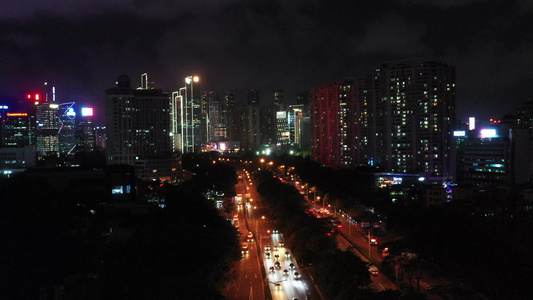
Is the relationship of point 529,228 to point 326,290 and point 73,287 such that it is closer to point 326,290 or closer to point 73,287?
point 326,290

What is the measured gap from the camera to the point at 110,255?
6.51 m

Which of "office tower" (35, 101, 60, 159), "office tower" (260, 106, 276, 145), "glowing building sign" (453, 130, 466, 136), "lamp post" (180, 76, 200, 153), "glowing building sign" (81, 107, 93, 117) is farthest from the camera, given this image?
"office tower" (260, 106, 276, 145)

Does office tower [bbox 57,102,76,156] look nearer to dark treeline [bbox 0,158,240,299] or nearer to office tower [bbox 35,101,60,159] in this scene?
office tower [bbox 35,101,60,159]

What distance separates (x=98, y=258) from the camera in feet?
21.7

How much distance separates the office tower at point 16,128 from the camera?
91.9 ft

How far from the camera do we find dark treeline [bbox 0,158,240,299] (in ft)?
18.3

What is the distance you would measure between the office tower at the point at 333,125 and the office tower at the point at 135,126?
8782mm

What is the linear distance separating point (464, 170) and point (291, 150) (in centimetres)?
2314

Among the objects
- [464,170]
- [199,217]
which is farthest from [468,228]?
[464,170]

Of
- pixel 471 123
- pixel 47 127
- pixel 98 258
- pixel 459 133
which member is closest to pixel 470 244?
pixel 98 258

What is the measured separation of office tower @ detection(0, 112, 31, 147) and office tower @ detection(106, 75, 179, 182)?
738cm

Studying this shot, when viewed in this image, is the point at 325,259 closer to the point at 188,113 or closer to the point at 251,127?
the point at 188,113

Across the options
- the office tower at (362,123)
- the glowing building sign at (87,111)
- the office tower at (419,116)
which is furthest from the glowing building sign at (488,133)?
the glowing building sign at (87,111)

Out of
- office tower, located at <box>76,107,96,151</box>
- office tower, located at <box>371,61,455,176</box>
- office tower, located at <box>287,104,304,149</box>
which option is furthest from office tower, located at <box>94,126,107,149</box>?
office tower, located at <box>371,61,455,176</box>
